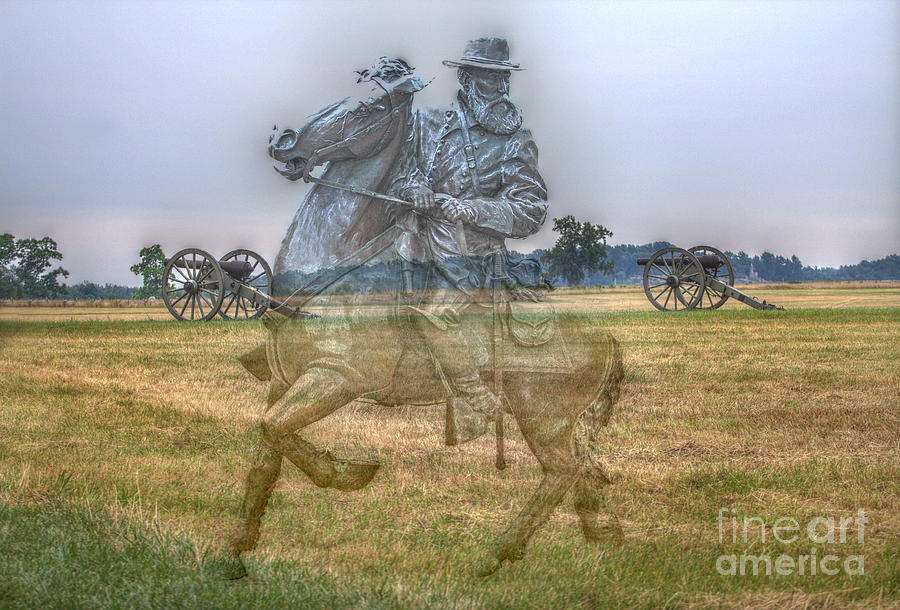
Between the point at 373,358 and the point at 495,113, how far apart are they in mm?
1072

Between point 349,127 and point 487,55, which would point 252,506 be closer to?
point 349,127

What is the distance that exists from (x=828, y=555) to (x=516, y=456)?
1880 millimetres

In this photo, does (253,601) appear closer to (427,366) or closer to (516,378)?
(427,366)

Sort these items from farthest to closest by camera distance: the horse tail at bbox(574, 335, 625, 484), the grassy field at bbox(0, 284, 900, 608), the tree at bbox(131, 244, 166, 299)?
the tree at bbox(131, 244, 166, 299), the horse tail at bbox(574, 335, 625, 484), the grassy field at bbox(0, 284, 900, 608)

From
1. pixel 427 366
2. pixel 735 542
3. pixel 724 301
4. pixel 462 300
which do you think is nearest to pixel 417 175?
pixel 462 300

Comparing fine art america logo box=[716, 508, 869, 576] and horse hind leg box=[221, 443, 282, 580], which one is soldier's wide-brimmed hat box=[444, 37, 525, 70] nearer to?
horse hind leg box=[221, 443, 282, 580]

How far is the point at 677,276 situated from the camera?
11.2 m

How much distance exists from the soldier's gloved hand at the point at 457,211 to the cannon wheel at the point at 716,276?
344 inches

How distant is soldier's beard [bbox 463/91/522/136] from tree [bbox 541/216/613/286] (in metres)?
0.53

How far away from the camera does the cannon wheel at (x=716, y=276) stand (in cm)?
1102

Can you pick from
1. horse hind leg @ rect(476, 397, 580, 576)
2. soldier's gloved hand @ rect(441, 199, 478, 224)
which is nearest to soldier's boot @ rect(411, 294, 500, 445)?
horse hind leg @ rect(476, 397, 580, 576)

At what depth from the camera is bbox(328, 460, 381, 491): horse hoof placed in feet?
9.68

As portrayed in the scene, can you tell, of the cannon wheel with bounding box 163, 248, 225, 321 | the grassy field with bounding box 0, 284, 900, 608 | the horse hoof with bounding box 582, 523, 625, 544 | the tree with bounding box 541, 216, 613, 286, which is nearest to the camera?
the grassy field with bounding box 0, 284, 900, 608

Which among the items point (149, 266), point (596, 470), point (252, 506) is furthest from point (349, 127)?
point (149, 266)
